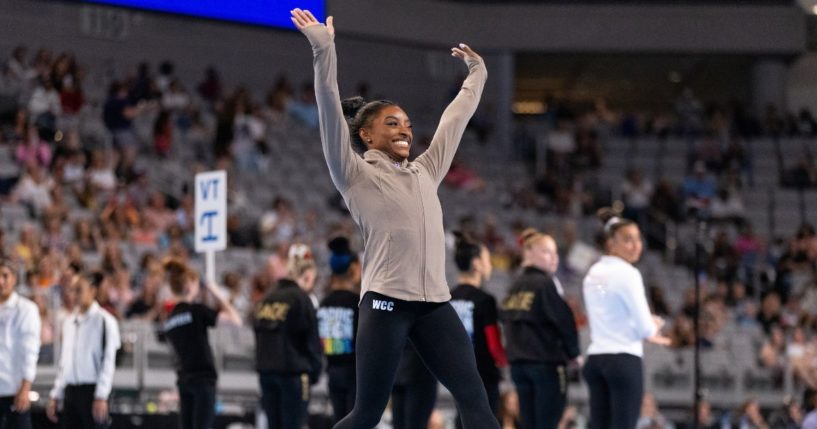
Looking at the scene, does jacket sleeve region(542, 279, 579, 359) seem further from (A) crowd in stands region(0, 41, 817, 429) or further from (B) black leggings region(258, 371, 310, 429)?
(A) crowd in stands region(0, 41, 817, 429)

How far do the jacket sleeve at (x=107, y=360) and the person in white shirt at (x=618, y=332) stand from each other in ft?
10.1

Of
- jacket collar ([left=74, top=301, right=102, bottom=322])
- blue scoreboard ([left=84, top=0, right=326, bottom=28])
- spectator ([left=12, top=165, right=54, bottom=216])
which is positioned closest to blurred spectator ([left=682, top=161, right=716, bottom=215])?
spectator ([left=12, top=165, right=54, bottom=216])

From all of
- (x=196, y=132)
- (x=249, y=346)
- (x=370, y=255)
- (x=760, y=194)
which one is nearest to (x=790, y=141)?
(x=760, y=194)

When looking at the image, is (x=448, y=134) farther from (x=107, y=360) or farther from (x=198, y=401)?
(x=198, y=401)

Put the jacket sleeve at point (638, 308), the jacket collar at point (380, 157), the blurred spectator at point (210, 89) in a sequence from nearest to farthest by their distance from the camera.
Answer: the jacket collar at point (380, 157), the jacket sleeve at point (638, 308), the blurred spectator at point (210, 89)

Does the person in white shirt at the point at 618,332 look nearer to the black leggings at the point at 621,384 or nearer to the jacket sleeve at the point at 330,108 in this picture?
the black leggings at the point at 621,384

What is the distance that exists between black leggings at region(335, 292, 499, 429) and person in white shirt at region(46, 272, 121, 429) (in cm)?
388

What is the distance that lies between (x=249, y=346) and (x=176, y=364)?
3.86m

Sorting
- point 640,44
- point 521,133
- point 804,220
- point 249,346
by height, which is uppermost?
point 640,44

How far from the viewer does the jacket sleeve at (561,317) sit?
920 centimetres

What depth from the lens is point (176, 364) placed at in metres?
9.77

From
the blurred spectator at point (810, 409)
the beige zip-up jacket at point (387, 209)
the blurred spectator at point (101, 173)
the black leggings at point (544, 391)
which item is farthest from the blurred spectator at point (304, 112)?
the beige zip-up jacket at point (387, 209)

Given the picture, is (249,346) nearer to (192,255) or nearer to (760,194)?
(192,255)

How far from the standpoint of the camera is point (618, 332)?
28.1ft
